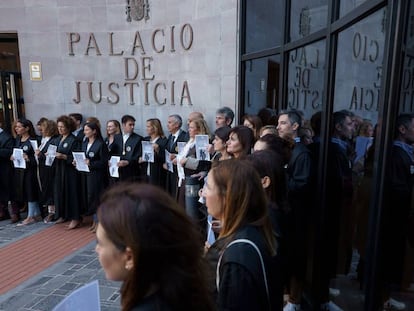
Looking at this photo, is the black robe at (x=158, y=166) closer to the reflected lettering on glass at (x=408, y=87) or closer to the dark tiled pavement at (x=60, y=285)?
the dark tiled pavement at (x=60, y=285)

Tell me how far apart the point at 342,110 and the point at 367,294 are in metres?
1.55

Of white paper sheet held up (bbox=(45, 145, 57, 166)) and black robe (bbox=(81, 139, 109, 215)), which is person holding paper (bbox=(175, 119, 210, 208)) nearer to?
black robe (bbox=(81, 139, 109, 215))

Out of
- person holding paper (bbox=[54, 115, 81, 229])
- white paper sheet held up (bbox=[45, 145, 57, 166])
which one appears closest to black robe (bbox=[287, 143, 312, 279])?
person holding paper (bbox=[54, 115, 81, 229])

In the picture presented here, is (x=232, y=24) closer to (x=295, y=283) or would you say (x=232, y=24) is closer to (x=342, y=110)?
(x=342, y=110)

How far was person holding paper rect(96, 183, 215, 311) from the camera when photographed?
3.53 ft

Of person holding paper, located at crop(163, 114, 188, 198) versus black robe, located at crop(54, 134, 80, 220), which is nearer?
person holding paper, located at crop(163, 114, 188, 198)

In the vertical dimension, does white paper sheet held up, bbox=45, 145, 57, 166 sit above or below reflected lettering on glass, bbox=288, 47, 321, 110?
below

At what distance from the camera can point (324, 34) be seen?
134 inches

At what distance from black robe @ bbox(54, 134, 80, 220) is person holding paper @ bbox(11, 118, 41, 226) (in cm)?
54

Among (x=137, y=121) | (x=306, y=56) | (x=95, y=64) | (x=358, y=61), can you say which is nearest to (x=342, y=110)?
(x=358, y=61)

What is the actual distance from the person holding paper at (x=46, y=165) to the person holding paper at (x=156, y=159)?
5.55 ft

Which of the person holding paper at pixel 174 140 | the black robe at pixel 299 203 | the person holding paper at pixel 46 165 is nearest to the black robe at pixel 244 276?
the black robe at pixel 299 203

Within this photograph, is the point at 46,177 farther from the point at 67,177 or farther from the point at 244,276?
the point at 244,276

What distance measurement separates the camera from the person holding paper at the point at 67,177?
6.23 m
